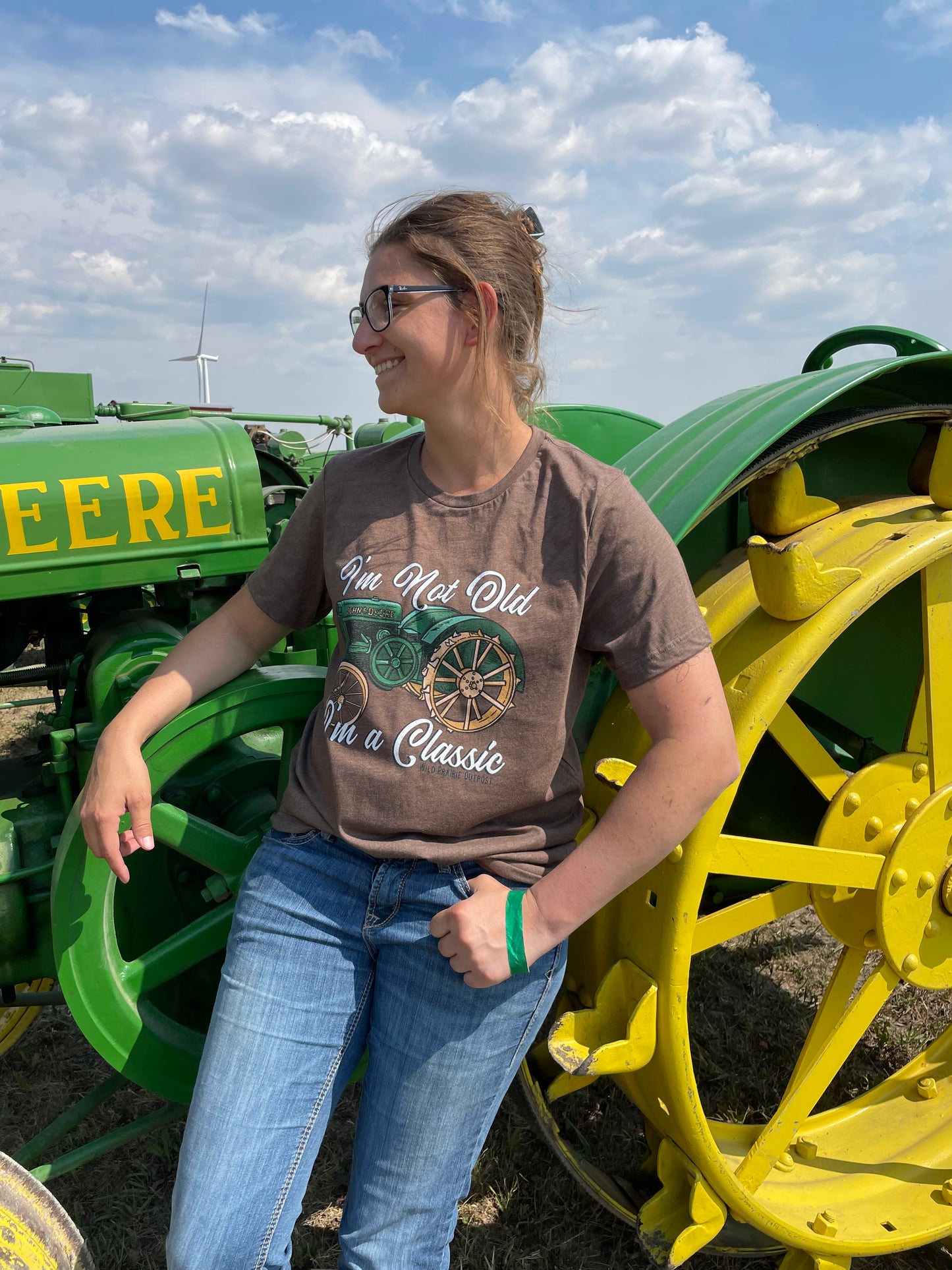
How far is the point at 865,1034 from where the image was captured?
245cm

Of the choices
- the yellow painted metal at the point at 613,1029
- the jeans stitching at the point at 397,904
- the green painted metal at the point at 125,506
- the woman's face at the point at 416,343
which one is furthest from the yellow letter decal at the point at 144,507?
the yellow painted metal at the point at 613,1029

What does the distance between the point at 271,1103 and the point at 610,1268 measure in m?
0.94

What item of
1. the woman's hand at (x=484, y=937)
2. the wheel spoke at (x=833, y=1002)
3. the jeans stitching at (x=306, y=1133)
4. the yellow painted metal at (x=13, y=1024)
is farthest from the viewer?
the yellow painted metal at (x=13, y=1024)

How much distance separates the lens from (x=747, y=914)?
1526 millimetres

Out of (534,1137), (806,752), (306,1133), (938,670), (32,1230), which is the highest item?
(938,670)

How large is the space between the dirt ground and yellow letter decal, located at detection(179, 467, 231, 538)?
121cm

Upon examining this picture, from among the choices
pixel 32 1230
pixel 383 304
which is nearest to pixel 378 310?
pixel 383 304

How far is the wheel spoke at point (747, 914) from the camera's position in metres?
1.47

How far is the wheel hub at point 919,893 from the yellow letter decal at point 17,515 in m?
1.52

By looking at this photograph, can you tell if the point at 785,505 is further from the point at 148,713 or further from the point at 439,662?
the point at 148,713

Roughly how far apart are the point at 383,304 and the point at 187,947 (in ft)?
3.30

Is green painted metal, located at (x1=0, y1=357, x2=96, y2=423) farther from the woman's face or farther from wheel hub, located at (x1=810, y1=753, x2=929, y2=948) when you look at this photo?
wheel hub, located at (x1=810, y1=753, x2=929, y2=948)

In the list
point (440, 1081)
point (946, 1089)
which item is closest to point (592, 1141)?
point (946, 1089)

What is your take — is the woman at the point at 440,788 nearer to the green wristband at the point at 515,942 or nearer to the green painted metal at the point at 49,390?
the green wristband at the point at 515,942
